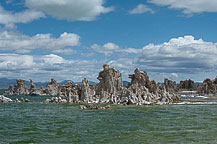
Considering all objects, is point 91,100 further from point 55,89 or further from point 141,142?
point 55,89

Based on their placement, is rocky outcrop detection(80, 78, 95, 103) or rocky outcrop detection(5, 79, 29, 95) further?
rocky outcrop detection(5, 79, 29, 95)

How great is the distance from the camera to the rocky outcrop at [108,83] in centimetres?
9496

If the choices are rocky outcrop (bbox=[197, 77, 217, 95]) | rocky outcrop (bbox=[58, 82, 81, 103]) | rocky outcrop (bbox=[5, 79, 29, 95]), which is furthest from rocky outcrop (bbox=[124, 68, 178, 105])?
rocky outcrop (bbox=[5, 79, 29, 95])

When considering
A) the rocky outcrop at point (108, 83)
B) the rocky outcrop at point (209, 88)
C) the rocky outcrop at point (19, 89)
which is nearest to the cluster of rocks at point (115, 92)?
the rocky outcrop at point (108, 83)

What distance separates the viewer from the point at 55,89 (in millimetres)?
199875

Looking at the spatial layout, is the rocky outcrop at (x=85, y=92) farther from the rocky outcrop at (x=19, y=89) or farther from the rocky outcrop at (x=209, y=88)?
the rocky outcrop at (x=209, y=88)

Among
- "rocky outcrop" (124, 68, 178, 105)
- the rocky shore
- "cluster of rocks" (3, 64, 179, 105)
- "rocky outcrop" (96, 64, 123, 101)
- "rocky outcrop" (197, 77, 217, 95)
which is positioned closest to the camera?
"rocky outcrop" (124, 68, 178, 105)

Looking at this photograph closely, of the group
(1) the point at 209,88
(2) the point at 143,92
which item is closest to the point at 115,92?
(2) the point at 143,92

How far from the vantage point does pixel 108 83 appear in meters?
96.4

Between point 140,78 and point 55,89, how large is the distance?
386 ft

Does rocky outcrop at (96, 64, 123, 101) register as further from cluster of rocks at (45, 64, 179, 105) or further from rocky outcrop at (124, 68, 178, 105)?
rocky outcrop at (124, 68, 178, 105)

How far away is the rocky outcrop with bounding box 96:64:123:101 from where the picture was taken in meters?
95.0

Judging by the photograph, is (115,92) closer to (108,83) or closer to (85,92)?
(108,83)

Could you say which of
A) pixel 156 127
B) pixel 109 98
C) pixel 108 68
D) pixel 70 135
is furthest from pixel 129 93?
pixel 70 135
